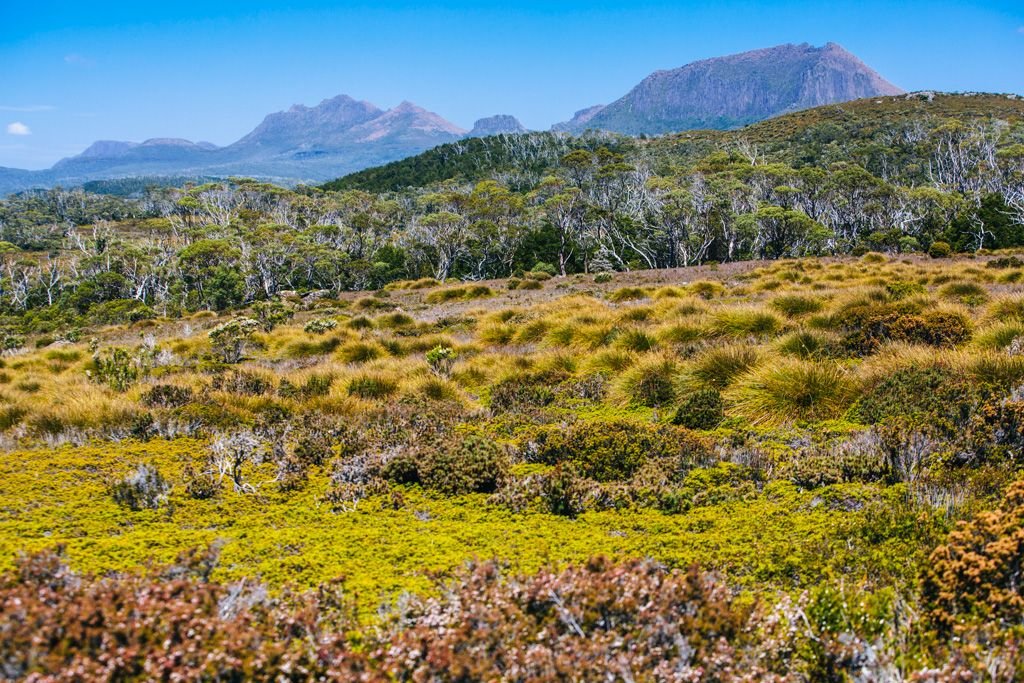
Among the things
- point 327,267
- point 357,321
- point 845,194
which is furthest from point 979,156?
point 357,321

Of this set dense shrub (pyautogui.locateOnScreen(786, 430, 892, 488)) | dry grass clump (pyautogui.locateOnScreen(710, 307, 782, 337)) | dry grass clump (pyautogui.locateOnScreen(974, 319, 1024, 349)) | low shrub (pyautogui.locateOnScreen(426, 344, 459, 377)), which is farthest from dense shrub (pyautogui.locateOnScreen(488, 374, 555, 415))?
dry grass clump (pyautogui.locateOnScreen(974, 319, 1024, 349))

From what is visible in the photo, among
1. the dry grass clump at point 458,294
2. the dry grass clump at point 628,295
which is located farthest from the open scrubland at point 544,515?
the dry grass clump at point 458,294

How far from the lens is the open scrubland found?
2.54 meters

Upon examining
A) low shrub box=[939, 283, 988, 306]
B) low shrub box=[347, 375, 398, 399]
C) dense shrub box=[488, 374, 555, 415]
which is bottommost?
dense shrub box=[488, 374, 555, 415]

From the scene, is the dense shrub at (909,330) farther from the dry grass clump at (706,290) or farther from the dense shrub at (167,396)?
the dense shrub at (167,396)

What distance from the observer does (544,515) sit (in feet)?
15.0

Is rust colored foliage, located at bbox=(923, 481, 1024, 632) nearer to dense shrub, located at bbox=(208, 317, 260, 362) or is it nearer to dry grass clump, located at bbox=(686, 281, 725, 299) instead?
dense shrub, located at bbox=(208, 317, 260, 362)

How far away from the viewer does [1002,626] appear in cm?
269

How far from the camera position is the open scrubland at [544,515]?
2.54 metres

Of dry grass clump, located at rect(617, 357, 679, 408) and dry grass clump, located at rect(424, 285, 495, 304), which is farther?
dry grass clump, located at rect(424, 285, 495, 304)

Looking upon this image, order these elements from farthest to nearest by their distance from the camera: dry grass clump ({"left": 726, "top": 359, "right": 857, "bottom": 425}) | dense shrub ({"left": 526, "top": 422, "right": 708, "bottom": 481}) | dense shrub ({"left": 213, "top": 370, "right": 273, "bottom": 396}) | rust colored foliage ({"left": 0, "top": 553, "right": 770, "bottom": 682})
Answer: dense shrub ({"left": 213, "top": 370, "right": 273, "bottom": 396}) → dry grass clump ({"left": 726, "top": 359, "right": 857, "bottom": 425}) → dense shrub ({"left": 526, "top": 422, "right": 708, "bottom": 481}) → rust colored foliage ({"left": 0, "top": 553, "right": 770, "bottom": 682})

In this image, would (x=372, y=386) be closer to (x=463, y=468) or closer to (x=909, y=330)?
(x=463, y=468)

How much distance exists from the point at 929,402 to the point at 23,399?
12258 millimetres

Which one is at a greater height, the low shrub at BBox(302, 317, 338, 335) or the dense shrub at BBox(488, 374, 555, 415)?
the low shrub at BBox(302, 317, 338, 335)
